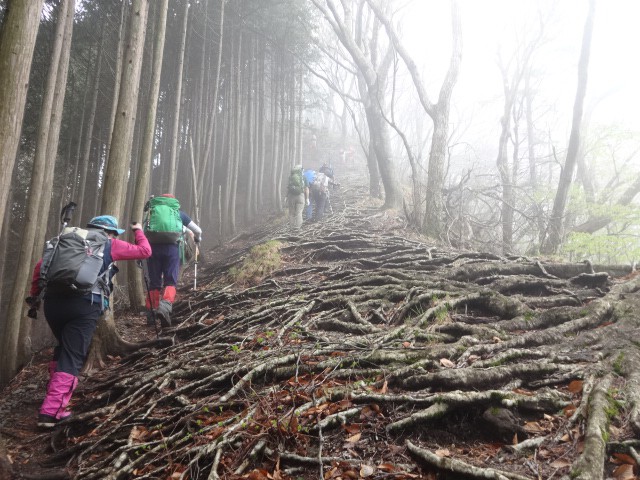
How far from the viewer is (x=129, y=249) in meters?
4.62

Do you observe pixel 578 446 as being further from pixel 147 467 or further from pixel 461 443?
pixel 147 467

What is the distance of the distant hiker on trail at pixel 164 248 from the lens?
606cm

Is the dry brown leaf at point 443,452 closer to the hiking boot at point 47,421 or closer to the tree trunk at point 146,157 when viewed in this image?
the hiking boot at point 47,421

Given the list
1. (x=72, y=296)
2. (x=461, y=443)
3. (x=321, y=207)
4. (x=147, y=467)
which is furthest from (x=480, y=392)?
(x=321, y=207)

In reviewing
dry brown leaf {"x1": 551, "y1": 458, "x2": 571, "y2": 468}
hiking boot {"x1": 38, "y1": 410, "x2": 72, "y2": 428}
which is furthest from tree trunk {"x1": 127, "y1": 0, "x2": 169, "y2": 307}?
dry brown leaf {"x1": 551, "y1": 458, "x2": 571, "y2": 468}

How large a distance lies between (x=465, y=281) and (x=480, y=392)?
301 centimetres

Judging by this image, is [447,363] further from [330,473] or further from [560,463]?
[330,473]

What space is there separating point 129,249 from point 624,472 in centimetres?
477

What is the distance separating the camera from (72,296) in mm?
4066

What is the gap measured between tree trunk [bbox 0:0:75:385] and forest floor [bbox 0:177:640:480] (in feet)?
2.83

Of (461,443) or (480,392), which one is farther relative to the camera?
(480,392)

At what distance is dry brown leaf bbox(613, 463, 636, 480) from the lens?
6.21 ft

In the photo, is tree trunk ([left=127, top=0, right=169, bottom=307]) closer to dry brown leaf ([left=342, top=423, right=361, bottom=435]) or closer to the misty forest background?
the misty forest background

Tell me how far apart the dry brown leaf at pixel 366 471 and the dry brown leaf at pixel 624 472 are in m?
1.21
